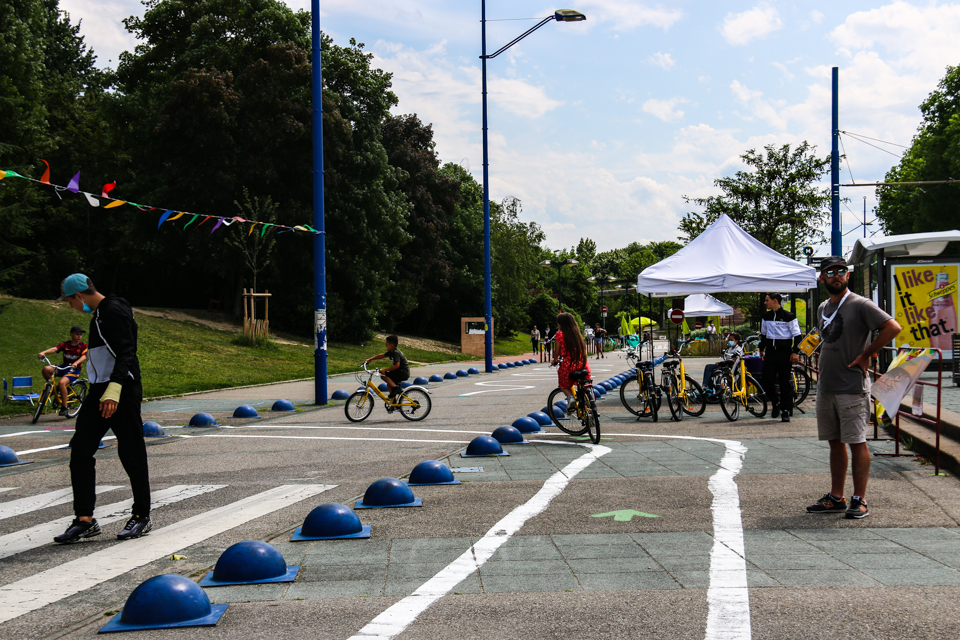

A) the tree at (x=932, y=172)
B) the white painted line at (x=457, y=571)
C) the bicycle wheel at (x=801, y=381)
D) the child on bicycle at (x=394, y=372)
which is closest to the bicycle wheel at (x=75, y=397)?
the child on bicycle at (x=394, y=372)

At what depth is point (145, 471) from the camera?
6.29 m

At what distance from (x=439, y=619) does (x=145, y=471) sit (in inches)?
122

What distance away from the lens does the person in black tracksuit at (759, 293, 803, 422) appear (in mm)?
13383

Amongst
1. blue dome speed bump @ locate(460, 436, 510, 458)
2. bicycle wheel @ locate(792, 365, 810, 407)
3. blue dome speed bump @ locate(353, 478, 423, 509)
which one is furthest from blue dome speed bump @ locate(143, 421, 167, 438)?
bicycle wheel @ locate(792, 365, 810, 407)

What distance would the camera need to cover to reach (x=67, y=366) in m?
15.3

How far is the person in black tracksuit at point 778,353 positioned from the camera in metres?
13.4

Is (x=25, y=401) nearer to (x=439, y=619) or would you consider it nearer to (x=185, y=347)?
(x=185, y=347)

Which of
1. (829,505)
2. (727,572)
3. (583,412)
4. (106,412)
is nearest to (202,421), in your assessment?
(583,412)

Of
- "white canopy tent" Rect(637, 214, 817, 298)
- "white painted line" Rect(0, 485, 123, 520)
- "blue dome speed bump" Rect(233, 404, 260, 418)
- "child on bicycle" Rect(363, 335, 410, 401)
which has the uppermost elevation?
"white canopy tent" Rect(637, 214, 817, 298)

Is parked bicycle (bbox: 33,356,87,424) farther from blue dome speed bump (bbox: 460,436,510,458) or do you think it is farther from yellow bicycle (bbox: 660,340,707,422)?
yellow bicycle (bbox: 660,340,707,422)

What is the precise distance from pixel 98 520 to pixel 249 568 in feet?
8.27

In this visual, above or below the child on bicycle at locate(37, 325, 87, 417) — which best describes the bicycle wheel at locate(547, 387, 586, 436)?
below

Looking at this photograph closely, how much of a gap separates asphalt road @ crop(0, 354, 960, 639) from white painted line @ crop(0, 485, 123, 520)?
36 millimetres

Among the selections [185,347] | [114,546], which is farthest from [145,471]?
[185,347]
